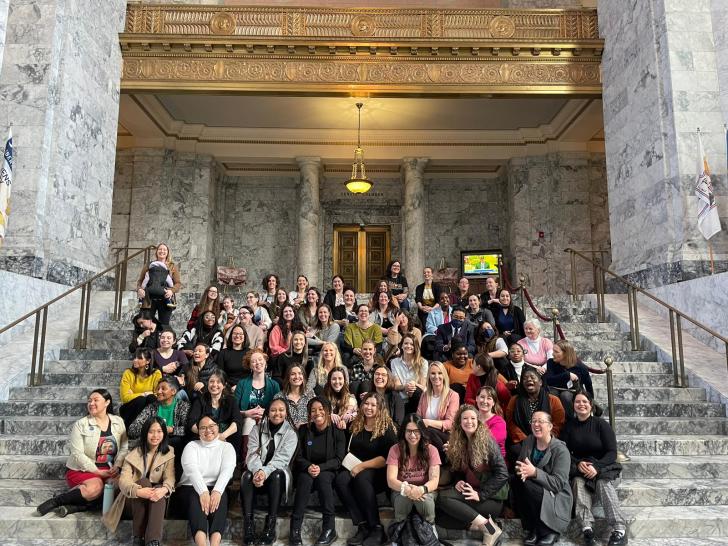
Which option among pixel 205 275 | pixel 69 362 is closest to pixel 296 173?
pixel 205 275

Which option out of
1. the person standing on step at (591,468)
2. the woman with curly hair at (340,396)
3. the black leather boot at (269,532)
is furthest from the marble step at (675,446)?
the black leather boot at (269,532)

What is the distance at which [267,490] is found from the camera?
472cm

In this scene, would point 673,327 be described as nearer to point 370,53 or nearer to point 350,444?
point 350,444

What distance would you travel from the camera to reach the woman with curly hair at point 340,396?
17.1 ft

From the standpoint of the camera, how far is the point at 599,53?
11.8 meters

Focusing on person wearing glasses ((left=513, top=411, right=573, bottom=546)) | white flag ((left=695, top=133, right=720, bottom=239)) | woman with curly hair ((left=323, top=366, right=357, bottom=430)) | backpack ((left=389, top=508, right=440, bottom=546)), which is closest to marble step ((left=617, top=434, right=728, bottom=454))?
person wearing glasses ((left=513, top=411, right=573, bottom=546))

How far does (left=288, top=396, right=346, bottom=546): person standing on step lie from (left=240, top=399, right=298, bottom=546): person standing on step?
115 mm

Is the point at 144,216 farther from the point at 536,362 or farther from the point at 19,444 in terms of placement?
the point at 536,362

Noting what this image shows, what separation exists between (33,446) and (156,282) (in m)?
2.57

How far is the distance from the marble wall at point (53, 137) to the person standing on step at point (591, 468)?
297 inches

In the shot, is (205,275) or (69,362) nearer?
(69,362)

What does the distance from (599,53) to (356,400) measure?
31.6 feet

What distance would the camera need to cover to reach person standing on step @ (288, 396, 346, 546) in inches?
178

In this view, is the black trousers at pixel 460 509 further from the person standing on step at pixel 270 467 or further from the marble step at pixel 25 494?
the marble step at pixel 25 494
